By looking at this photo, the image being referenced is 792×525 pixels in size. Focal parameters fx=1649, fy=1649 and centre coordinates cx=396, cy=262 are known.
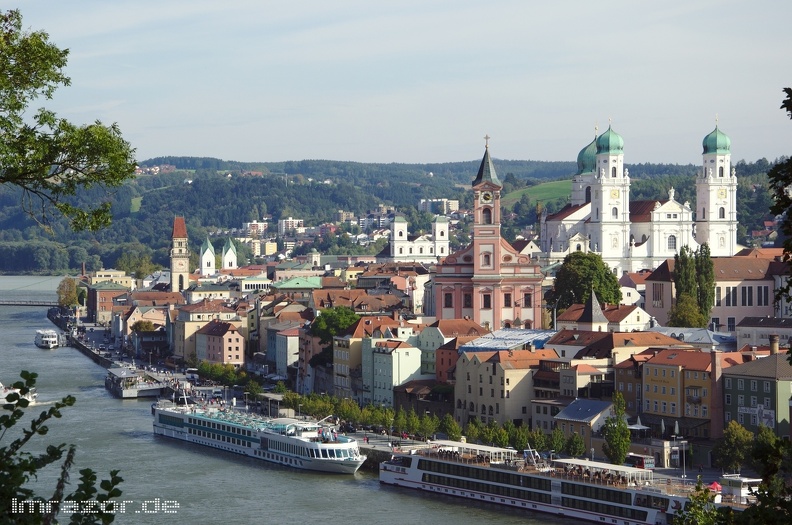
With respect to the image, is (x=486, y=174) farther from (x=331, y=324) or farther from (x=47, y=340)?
(x=47, y=340)

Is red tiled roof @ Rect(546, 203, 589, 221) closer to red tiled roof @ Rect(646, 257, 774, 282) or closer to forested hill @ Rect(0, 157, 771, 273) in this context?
red tiled roof @ Rect(646, 257, 774, 282)

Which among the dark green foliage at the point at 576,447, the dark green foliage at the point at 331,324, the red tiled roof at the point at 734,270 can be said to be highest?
the red tiled roof at the point at 734,270

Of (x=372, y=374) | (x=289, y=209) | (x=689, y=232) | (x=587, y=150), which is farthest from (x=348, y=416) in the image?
(x=289, y=209)

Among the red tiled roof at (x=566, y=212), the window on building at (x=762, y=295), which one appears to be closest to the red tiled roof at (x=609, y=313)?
the window on building at (x=762, y=295)

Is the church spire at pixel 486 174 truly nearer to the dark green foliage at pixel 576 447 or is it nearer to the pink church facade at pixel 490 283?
the pink church facade at pixel 490 283

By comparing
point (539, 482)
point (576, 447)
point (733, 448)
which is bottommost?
point (539, 482)

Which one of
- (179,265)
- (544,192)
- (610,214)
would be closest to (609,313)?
→ (610,214)

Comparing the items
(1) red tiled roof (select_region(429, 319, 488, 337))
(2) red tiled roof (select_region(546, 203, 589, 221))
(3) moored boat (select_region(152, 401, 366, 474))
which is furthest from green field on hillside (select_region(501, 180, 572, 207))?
(3) moored boat (select_region(152, 401, 366, 474))
